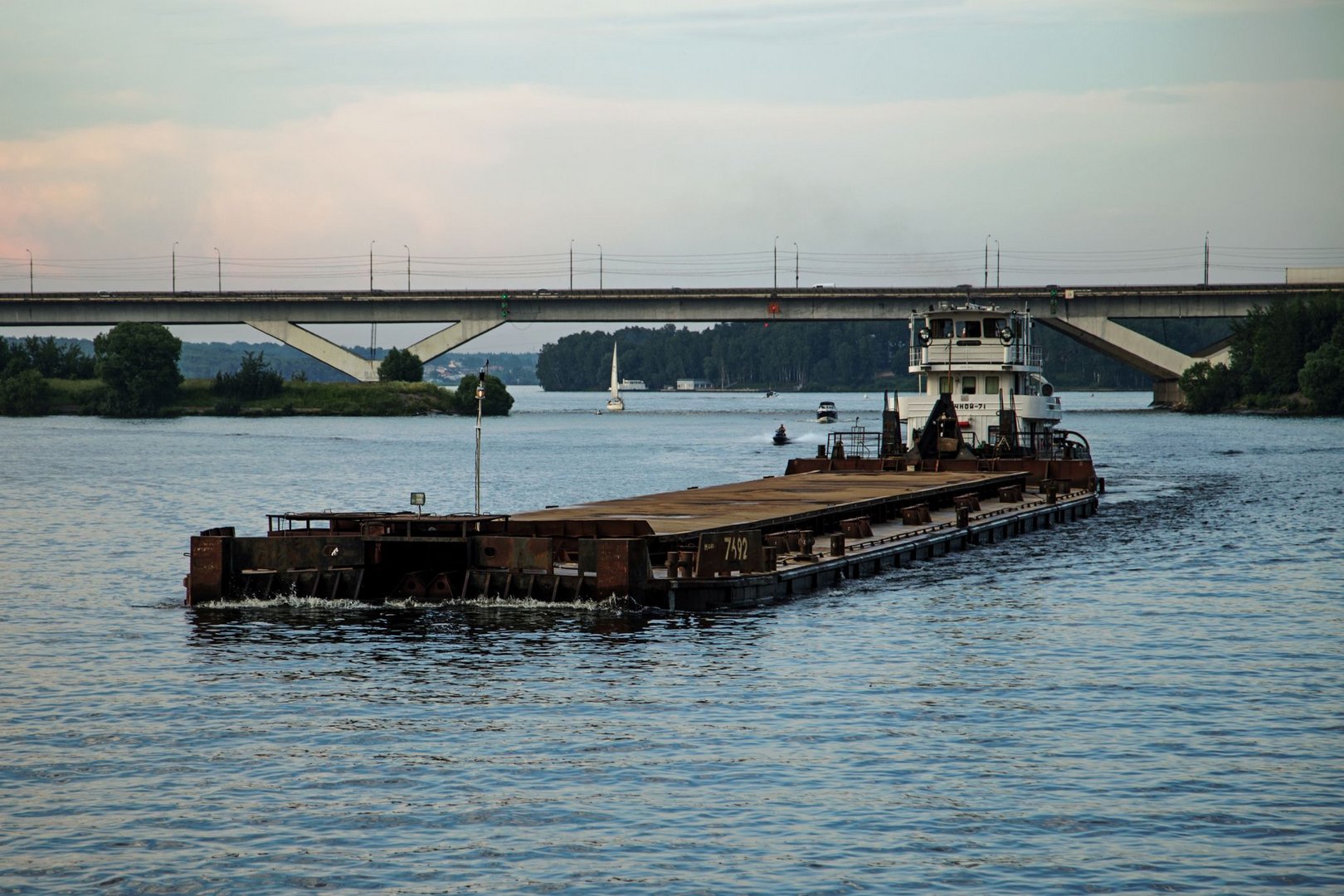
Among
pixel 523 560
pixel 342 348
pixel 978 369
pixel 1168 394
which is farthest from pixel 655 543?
pixel 1168 394

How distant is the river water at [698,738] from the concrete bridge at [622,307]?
4496 inches

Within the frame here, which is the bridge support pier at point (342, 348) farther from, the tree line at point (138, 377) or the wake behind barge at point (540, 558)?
the wake behind barge at point (540, 558)

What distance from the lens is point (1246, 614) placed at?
108ft

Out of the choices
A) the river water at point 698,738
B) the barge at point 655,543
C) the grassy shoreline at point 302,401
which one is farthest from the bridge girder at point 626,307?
the river water at point 698,738

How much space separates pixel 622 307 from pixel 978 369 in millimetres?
96107

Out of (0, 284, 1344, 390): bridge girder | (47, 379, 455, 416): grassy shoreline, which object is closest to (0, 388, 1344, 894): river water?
(0, 284, 1344, 390): bridge girder

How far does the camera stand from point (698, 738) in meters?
21.0

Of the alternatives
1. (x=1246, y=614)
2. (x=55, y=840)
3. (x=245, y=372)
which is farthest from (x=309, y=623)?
(x=245, y=372)

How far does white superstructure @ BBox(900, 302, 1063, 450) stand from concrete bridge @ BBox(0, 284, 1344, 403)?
84.6 m

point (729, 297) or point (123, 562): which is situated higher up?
point (729, 297)

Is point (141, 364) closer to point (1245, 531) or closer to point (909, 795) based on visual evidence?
point (1245, 531)

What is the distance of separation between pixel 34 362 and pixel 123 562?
16387 centimetres

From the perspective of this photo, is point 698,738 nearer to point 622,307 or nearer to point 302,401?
point 622,307

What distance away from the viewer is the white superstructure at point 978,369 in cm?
6431
